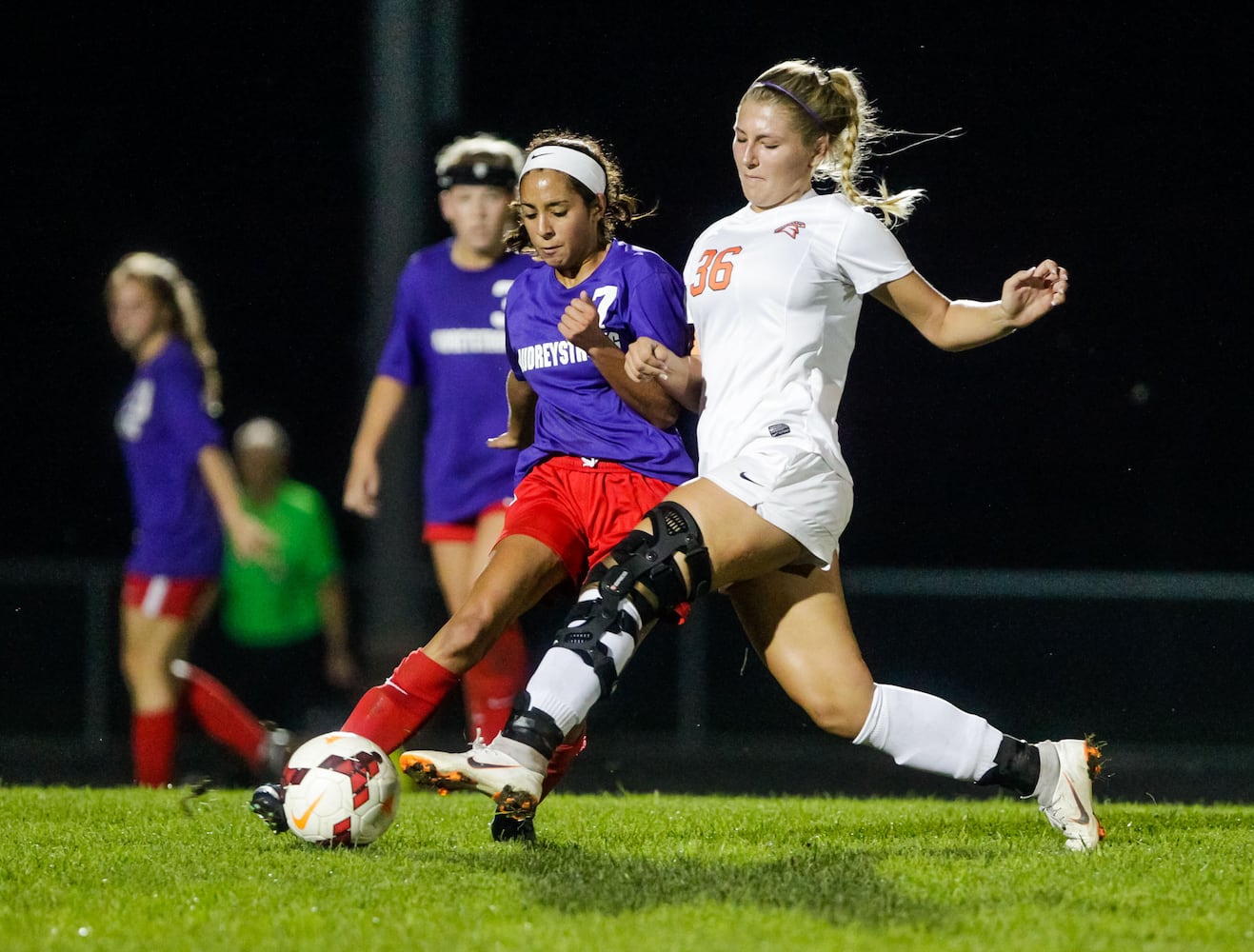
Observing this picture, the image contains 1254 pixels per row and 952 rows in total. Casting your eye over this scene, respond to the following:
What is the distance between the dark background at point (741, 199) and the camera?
13281 millimetres

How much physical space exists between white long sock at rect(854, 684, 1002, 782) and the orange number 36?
114 cm

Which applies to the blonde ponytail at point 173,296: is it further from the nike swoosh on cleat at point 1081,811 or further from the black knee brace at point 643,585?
the nike swoosh on cleat at point 1081,811

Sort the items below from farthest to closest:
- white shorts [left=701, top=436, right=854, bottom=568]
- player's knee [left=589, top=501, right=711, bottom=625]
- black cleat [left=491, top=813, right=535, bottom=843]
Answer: black cleat [left=491, top=813, right=535, bottom=843]
white shorts [left=701, top=436, right=854, bottom=568]
player's knee [left=589, top=501, right=711, bottom=625]

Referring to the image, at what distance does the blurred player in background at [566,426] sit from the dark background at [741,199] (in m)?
7.74

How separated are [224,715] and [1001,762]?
360cm

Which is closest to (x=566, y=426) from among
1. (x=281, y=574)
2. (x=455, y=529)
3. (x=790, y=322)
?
(x=790, y=322)

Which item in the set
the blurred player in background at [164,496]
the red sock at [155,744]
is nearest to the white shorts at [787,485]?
the blurred player in background at [164,496]

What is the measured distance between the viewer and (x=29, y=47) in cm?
1476

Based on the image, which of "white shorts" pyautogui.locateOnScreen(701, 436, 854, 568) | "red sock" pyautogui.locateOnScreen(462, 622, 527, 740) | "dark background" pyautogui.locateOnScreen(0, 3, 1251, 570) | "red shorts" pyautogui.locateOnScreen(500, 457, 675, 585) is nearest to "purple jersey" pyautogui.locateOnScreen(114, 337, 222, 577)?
"red sock" pyautogui.locateOnScreen(462, 622, 527, 740)

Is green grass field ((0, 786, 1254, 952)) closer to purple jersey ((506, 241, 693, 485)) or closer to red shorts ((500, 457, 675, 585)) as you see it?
red shorts ((500, 457, 675, 585))

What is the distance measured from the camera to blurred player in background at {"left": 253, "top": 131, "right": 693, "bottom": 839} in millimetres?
4422

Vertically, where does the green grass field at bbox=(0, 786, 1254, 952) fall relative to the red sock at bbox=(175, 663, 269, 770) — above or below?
above

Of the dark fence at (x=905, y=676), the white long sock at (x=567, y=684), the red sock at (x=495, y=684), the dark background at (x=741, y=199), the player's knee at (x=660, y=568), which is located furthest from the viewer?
the dark background at (x=741, y=199)

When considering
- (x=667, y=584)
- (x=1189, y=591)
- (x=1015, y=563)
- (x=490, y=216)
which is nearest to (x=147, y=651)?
(x=490, y=216)
